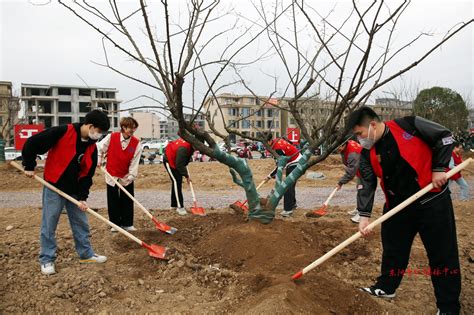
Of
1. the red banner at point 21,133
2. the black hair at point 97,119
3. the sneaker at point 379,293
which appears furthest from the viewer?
the red banner at point 21,133

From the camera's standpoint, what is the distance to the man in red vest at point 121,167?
4840 millimetres

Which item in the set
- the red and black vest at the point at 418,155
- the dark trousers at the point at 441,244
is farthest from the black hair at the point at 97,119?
the dark trousers at the point at 441,244

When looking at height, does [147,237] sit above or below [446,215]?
below

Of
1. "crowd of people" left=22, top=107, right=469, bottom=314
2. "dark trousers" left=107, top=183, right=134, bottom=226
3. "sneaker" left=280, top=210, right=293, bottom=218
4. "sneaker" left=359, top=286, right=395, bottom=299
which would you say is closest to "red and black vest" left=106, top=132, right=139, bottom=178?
"dark trousers" left=107, top=183, right=134, bottom=226

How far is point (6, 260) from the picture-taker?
367 cm

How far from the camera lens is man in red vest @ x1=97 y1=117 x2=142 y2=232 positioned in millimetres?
4840

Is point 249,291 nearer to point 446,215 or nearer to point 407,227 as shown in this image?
point 407,227

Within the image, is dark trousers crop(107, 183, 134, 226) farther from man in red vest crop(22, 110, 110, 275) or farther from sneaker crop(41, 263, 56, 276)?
sneaker crop(41, 263, 56, 276)

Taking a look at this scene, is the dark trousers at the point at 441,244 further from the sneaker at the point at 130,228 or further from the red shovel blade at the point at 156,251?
the sneaker at the point at 130,228

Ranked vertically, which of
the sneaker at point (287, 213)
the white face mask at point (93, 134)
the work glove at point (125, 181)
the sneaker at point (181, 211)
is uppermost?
the white face mask at point (93, 134)

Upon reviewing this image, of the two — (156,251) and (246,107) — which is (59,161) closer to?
(156,251)

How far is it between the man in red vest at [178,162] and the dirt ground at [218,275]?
127cm

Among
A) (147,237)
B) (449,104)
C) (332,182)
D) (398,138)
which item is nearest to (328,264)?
(398,138)

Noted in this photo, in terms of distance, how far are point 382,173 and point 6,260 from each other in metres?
3.73
